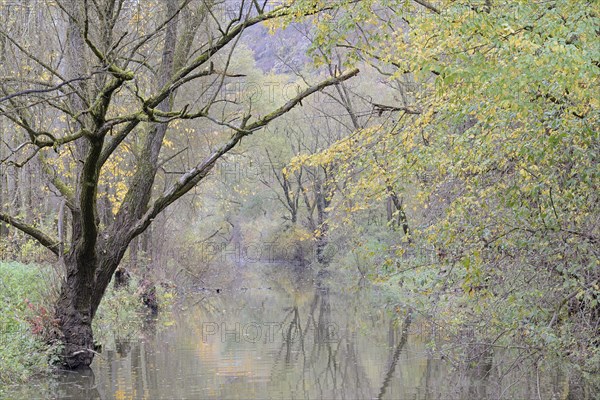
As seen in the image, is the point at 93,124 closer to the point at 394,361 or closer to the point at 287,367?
the point at 287,367

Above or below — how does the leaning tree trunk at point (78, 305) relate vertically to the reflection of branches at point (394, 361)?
above

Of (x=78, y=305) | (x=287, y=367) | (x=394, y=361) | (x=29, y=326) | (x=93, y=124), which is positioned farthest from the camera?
(x=394, y=361)

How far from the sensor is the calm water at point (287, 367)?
9.66m

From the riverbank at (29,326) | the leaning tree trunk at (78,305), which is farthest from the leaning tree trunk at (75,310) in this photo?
the riverbank at (29,326)

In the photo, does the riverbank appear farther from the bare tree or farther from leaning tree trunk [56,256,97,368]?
the bare tree

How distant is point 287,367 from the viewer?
1189 cm

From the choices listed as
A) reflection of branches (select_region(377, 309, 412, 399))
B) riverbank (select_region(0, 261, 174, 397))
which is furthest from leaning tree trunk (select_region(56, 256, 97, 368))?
reflection of branches (select_region(377, 309, 412, 399))

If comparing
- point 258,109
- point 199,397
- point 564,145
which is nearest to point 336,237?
point 258,109

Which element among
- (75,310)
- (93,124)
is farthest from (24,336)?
(93,124)

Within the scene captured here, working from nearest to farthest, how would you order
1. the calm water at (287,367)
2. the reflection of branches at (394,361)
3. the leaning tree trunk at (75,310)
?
the calm water at (287,367)
the reflection of branches at (394,361)
the leaning tree trunk at (75,310)

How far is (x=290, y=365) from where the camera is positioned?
12.1 metres

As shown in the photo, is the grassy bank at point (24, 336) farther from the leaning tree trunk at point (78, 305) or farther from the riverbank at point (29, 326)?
the leaning tree trunk at point (78, 305)

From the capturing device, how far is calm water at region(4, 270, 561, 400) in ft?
31.7

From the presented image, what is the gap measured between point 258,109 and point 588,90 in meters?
26.7
